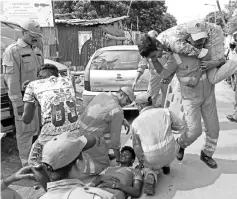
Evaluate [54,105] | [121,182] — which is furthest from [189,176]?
[54,105]

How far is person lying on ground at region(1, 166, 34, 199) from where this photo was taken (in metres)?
2.05

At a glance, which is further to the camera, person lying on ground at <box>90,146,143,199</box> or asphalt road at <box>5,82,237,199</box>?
asphalt road at <box>5,82,237,199</box>

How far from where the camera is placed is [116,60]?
6289 mm

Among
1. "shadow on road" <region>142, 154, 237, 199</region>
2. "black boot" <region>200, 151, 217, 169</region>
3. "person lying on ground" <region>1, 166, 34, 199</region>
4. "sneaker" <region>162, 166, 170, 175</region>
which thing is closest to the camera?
"person lying on ground" <region>1, 166, 34, 199</region>

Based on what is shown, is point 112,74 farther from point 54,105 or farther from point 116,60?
point 54,105

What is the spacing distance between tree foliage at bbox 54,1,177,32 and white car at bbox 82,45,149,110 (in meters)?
13.5

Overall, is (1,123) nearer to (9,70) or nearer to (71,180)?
(9,70)

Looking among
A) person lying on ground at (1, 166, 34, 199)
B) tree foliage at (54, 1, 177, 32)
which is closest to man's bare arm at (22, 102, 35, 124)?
person lying on ground at (1, 166, 34, 199)

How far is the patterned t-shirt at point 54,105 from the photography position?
9.59ft

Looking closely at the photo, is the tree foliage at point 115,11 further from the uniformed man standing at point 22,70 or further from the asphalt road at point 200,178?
the asphalt road at point 200,178

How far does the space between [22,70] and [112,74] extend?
2359 mm

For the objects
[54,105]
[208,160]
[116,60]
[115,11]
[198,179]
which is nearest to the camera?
[54,105]

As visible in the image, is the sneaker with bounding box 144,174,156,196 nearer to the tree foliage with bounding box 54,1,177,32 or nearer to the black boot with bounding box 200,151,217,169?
the black boot with bounding box 200,151,217,169

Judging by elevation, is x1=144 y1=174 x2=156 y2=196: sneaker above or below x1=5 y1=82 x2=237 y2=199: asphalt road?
above
